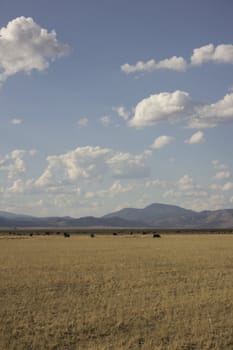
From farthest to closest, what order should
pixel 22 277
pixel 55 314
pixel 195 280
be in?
pixel 22 277, pixel 195 280, pixel 55 314

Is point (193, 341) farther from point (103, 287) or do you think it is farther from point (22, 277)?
point (22, 277)

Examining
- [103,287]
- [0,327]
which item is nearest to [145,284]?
[103,287]

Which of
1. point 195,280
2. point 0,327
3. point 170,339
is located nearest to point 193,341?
point 170,339

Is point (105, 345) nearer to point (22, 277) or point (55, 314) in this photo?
point (55, 314)

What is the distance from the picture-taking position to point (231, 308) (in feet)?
59.5

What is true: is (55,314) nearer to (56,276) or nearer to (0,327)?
(0,327)

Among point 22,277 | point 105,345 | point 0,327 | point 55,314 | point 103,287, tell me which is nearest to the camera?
point 105,345

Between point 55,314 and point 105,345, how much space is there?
4.71m

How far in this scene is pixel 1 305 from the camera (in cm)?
1917

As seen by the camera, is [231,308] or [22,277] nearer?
[231,308]

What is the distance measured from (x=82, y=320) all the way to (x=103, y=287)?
7.34m

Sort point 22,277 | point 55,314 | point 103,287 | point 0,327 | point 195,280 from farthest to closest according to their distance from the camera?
point 22,277, point 195,280, point 103,287, point 55,314, point 0,327

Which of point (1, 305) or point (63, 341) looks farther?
→ point (1, 305)

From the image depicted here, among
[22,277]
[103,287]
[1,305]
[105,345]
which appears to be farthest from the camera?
[22,277]
